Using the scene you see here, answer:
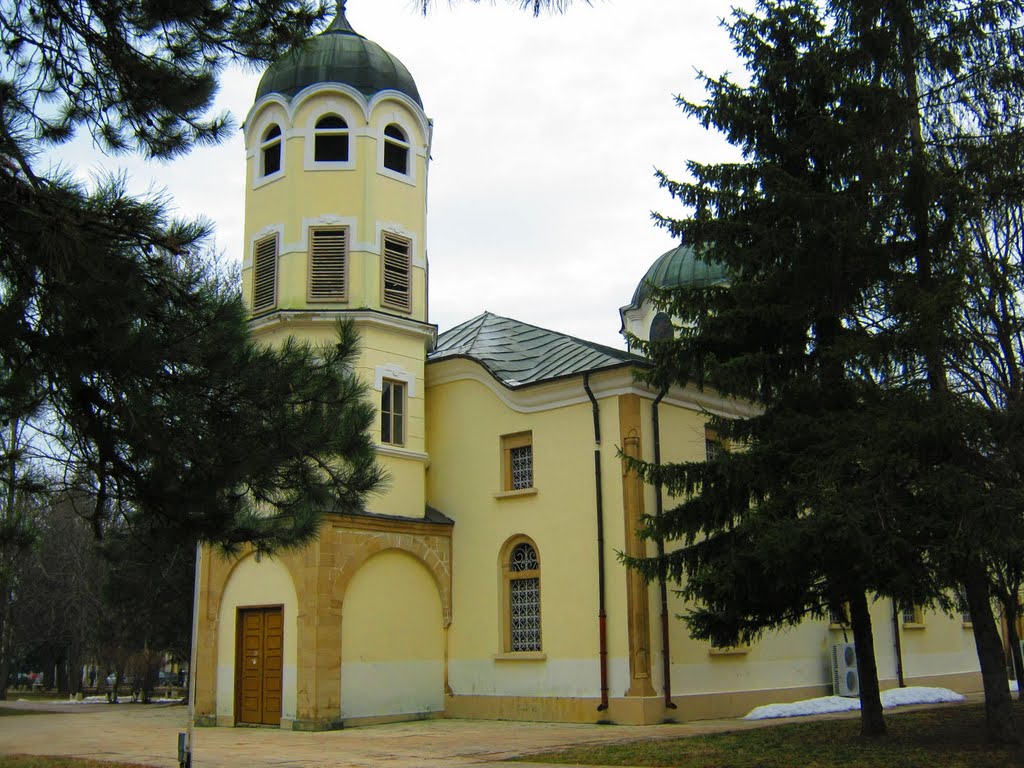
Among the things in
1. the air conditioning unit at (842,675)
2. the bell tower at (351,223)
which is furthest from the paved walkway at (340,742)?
the bell tower at (351,223)

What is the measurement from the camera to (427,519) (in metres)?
21.1

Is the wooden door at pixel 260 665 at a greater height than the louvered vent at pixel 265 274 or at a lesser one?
lesser

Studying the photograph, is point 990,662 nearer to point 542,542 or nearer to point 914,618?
point 542,542

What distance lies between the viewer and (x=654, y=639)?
18547 millimetres

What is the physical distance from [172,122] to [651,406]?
509 inches

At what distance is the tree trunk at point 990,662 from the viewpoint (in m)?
12.2

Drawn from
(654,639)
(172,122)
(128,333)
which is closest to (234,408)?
(128,333)

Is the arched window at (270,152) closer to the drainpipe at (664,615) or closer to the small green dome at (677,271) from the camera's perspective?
the drainpipe at (664,615)

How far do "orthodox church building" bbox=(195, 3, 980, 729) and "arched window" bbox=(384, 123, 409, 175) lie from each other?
0.15 ft

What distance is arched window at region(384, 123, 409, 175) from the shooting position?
22.0m

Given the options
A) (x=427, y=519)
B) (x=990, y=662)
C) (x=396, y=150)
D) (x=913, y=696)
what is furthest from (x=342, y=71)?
(x=913, y=696)

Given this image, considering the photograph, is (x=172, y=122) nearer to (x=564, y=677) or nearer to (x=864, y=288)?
(x=864, y=288)

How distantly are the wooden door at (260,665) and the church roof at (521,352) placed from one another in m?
6.19

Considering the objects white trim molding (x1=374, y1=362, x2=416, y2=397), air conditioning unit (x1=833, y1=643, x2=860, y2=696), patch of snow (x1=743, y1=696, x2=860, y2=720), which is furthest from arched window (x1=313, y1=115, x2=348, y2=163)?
air conditioning unit (x1=833, y1=643, x2=860, y2=696)
